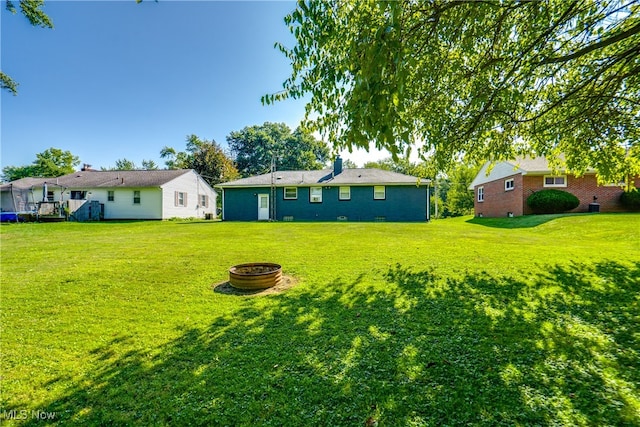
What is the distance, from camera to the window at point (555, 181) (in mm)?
17172

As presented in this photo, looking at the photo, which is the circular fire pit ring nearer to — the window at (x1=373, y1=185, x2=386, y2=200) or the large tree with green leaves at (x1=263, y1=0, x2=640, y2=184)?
the large tree with green leaves at (x1=263, y1=0, x2=640, y2=184)

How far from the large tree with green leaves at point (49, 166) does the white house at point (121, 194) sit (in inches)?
1034

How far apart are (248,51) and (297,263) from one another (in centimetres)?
832

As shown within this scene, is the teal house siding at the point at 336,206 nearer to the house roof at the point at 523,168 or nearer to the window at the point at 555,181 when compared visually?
the house roof at the point at 523,168

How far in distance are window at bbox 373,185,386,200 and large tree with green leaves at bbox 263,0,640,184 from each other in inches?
472

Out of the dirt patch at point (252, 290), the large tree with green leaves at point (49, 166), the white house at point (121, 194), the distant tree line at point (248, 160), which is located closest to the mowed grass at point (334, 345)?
the dirt patch at point (252, 290)

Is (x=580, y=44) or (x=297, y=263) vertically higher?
(x=580, y=44)

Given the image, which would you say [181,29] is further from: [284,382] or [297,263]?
[284,382]

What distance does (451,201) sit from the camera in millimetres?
36750

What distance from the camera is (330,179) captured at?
2038 centimetres

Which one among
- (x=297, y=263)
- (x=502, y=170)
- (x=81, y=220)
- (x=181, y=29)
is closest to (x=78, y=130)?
(x=81, y=220)

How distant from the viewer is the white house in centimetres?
2217

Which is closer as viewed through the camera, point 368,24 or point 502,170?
point 368,24

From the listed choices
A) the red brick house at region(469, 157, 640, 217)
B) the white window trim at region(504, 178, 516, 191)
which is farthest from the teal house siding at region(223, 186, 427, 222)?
the white window trim at region(504, 178, 516, 191)
